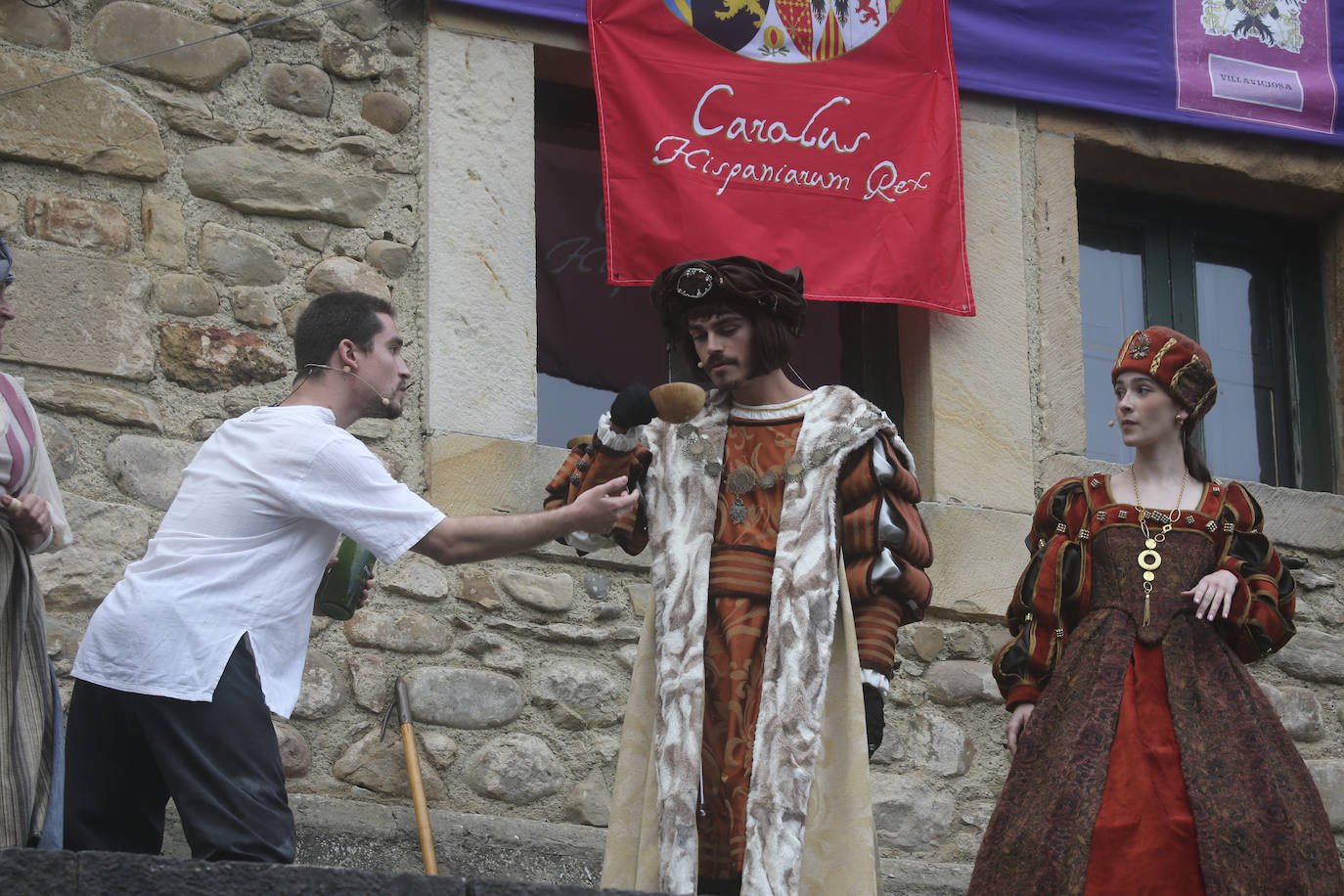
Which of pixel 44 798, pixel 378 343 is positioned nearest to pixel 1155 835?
pixel 378 343

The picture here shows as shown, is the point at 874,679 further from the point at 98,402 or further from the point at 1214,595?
the point at 98,402

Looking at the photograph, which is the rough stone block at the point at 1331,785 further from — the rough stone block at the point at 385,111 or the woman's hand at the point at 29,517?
the woman's hand at the point at 29,517

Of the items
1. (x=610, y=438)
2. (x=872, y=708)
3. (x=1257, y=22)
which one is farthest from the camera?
(x=1257, y=22)

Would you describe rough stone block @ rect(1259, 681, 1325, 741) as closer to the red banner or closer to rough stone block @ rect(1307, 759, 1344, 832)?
rough stone block @ rect(1307, 759, 1344, 832)

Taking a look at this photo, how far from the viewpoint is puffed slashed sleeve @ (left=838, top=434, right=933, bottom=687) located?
4121 millimetres

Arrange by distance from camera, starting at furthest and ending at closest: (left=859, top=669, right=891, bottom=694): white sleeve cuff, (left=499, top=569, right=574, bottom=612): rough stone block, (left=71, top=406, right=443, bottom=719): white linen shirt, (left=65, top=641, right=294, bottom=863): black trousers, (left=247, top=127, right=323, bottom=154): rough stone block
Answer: (left=247, top=127, right=323, bottom=154): rough stone block, (left=499, top=569, right=574, bottom=612): rough stone block, (left=859, top=669, right=891, bottom=694): white sleeve cuff, (left=71, top=406, right=443, bottom=719): white linen shirt, (left=65, top=641, right=294, bottom=863): black trousers

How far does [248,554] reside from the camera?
3537 millimetres

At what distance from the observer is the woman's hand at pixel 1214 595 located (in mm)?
4402

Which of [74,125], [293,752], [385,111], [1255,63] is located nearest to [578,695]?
[293,752]

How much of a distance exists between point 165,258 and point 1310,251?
4.25m

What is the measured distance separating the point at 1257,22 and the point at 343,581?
4287mm

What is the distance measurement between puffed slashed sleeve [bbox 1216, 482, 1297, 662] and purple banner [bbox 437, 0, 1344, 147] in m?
2.17

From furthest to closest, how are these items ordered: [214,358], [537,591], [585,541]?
[537,591], [214,358], [585,541]

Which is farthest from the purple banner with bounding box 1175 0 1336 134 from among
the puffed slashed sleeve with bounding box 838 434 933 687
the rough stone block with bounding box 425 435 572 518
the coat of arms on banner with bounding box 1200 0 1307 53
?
the puffed slashed sleeve with bounding box 838 434 933 687
